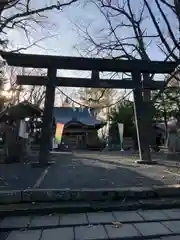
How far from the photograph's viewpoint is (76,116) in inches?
1342

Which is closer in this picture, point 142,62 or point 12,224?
point 12,224

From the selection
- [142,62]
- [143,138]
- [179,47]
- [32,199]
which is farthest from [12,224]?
[142,62]

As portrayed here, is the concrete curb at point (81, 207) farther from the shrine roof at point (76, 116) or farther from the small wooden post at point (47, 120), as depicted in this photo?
the shrine roof at point (76, 116)

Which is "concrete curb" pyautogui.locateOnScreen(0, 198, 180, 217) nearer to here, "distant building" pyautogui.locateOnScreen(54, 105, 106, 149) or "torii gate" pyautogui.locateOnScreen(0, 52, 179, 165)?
"torii gate" pyautogui.locateOnScreen(0, 52, 179, 165)

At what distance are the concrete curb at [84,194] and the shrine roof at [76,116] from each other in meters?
26.4

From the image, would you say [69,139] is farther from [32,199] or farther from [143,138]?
[32,199]

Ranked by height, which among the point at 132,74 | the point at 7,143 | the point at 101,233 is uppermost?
the point at 132,74

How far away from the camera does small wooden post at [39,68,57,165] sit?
407 inches

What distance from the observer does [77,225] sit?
179 inches

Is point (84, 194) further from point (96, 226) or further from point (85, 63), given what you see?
point (85, 63)

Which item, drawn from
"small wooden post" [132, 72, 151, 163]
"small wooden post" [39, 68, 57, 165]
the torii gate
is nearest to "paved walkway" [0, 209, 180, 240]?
"small wooden post" [39, 68, 57, 165]

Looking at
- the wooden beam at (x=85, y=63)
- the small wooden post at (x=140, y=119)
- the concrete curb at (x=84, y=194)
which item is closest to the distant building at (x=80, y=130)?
the small wooden post at (x=140, y=119)

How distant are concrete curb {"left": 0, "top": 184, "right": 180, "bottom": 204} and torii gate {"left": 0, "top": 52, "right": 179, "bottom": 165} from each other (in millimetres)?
4976

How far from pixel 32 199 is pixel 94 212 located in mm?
1150
